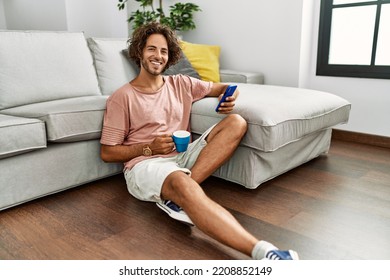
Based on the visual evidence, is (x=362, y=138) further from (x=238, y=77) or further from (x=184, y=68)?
(x=184, y=68)

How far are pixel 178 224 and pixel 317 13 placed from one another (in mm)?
2266

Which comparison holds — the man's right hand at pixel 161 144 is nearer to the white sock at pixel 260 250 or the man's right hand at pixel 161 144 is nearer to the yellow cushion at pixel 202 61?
the white sock at pixel 260 250

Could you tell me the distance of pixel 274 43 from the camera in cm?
306

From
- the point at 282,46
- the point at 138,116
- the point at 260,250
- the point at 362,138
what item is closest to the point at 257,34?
the point at 282,46

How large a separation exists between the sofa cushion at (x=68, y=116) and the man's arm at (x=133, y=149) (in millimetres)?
204

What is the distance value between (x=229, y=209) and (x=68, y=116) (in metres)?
0.92

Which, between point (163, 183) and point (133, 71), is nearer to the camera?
point (163, 183)

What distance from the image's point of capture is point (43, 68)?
209 cm

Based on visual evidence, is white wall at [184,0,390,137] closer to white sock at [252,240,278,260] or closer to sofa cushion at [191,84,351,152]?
sofa cushion at [191,84,351,152]

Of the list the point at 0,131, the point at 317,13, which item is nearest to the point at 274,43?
the point at 317,13

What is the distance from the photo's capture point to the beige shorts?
1.49m

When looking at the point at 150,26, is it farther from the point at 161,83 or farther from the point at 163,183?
the point at 163,183

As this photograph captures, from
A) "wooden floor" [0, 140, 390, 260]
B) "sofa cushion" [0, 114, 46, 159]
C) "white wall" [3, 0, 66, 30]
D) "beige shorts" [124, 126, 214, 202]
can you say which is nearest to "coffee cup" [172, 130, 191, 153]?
"beige shorts" [124, 126, 214, 202]

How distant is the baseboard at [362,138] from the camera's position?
269cm
